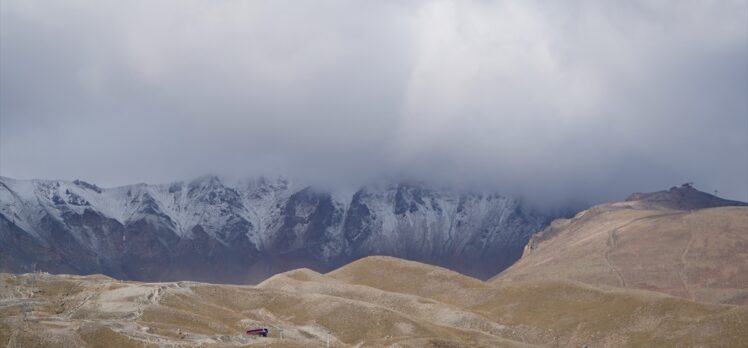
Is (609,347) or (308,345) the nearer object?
(308,345)

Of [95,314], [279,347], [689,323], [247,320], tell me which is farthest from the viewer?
[689,323]

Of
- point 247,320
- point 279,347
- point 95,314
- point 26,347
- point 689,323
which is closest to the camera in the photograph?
point 26,347

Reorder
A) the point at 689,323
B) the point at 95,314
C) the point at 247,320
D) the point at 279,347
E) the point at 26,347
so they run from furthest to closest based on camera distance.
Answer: the point at 689,323
the point at 247,320
the point at 95,314
the point at 279,347
the point at 26,347

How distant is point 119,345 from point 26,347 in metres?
12.7

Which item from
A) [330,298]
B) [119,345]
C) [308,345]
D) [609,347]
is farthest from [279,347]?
[609,347]

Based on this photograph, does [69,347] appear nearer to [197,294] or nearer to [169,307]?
[169,307]

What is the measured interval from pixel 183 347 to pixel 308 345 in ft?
63.7

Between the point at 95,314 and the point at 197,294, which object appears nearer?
the point at 95,314

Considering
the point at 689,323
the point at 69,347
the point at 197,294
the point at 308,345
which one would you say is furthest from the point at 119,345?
the point at 689,323

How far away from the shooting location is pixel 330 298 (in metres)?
194

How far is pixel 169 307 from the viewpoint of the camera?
164750 mm

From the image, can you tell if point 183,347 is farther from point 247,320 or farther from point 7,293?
point 7,293

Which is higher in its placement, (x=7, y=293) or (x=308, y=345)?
(x=7, y=293)

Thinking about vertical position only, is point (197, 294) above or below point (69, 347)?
above
